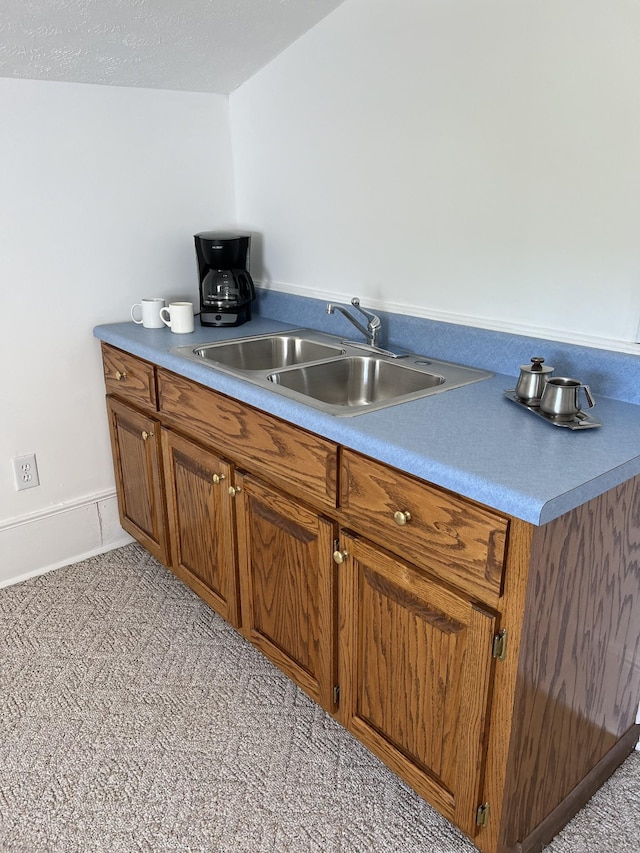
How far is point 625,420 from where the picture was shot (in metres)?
1.37

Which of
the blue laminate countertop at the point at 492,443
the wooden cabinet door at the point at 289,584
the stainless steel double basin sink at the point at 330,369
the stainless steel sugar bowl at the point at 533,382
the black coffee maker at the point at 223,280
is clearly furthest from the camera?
the black coffee maker at the point at 223,280

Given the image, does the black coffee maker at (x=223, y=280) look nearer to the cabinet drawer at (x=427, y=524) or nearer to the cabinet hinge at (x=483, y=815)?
the cabinet drawer at (x=427, y=524)

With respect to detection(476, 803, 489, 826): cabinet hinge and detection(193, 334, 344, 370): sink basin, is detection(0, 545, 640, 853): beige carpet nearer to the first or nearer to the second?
detection(476, 803, 489, 826): cabinet hinge

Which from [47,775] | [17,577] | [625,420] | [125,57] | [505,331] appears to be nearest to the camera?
[625,420]

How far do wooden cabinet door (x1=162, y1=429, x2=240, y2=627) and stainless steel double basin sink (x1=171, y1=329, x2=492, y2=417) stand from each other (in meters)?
0.27

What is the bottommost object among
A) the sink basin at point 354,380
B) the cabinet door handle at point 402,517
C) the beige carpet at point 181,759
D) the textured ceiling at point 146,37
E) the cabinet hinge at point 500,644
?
the beige carpet at point 181,759

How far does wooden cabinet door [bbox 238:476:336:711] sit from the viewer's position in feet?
5.09

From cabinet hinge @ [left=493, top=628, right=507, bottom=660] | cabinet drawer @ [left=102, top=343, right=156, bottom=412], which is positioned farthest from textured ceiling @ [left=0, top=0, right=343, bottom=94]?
cabinet hinge @ [left=493, top=628, right=507, bottom=660]

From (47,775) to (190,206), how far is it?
1808mm

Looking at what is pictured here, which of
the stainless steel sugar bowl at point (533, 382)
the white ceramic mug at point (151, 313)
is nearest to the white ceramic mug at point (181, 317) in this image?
the white ceramic mug at point (151, 313)

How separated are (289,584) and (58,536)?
113cm

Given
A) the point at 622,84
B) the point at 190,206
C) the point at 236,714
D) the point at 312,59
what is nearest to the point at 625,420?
the point at 622,84

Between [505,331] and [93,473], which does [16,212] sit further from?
[505,331]

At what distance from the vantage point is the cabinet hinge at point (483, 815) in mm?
1289
